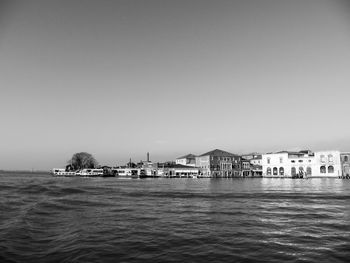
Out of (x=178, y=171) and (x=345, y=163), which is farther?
(x=178, y=171)

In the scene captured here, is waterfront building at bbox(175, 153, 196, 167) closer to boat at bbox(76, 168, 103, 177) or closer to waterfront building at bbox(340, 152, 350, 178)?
boat at bbox(76, 168, 103, 177)

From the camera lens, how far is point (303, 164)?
98500 mm

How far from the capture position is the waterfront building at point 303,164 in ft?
303

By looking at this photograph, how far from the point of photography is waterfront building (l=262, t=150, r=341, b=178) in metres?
92.4

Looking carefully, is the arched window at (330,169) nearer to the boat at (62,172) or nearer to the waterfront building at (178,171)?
the waterfront building at (178,171)

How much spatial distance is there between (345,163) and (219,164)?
42.4 meters

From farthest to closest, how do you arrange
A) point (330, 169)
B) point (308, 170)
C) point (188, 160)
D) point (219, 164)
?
point (188, 160) < point (219, 164) < point (308, 170) < point (330, 169)

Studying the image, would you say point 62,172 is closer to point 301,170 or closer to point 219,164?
point 219,164

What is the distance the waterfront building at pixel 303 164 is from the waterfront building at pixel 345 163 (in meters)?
1.60

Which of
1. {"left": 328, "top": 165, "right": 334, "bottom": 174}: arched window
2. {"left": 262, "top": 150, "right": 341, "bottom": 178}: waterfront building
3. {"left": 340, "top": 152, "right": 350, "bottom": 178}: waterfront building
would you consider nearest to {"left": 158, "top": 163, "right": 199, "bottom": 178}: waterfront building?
{"left": 262, "top": 150, "right": 341, "bottom": 178}: waterfront building

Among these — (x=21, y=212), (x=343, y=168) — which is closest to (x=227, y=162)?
(x=343, y=168)

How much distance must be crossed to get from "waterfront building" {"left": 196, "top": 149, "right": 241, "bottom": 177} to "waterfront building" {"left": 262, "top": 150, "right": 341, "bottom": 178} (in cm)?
1121

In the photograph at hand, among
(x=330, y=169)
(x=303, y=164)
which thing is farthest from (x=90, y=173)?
(x=330, y=169)

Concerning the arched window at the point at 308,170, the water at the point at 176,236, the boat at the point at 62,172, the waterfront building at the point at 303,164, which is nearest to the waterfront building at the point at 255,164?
the waterfront building at the point at 303,164
